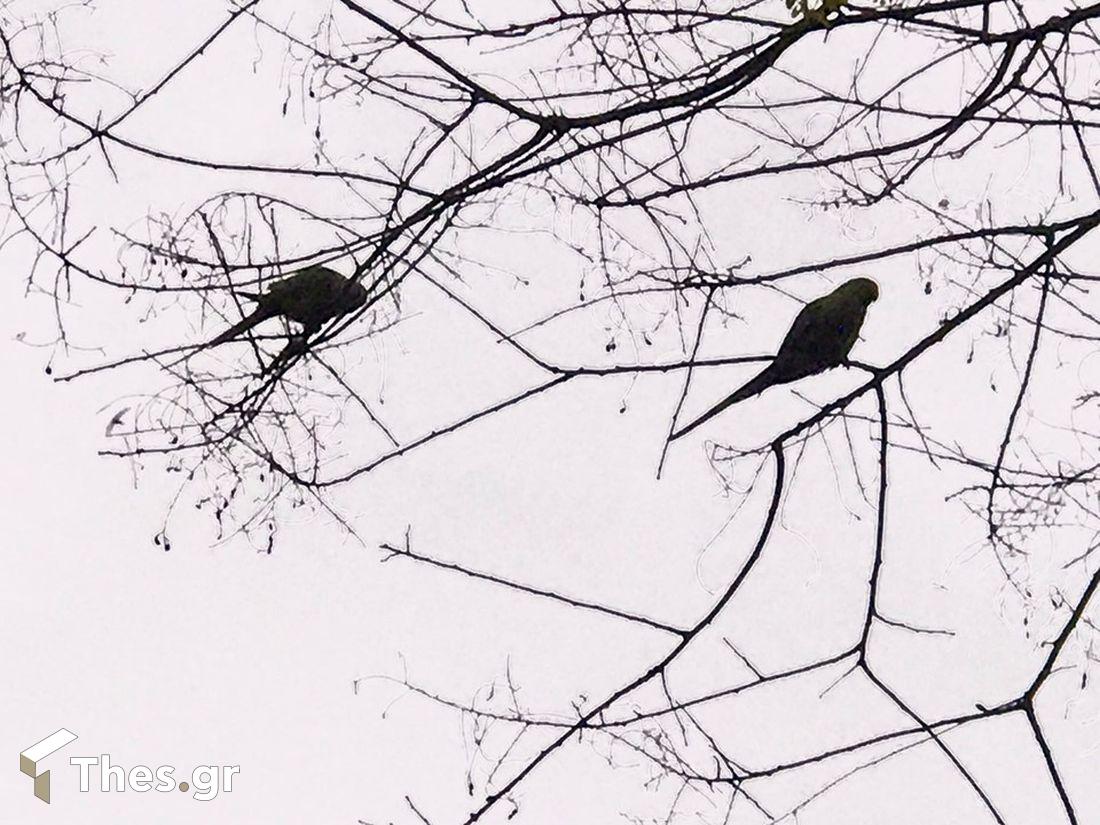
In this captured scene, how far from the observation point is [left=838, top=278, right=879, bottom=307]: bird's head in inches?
130

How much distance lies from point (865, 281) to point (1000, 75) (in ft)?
3.75

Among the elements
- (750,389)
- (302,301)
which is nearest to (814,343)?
(750,389)

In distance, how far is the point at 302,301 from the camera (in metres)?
2.60

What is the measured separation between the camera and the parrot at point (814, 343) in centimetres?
290

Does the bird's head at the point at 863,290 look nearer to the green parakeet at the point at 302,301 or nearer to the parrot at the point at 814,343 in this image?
the parrot at the point at 814,343

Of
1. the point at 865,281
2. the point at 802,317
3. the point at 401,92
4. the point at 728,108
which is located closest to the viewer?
the point at 401,92

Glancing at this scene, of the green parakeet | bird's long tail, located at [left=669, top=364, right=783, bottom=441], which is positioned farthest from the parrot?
the green parakeet

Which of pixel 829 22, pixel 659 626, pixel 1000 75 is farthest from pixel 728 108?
pixel 659 626

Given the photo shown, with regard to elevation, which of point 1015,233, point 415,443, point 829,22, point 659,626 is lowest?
point 659,626

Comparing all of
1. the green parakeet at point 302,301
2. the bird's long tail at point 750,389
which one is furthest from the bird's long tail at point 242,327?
the bird's long tail at point 750,389

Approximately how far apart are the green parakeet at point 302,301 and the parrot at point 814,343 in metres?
0.85

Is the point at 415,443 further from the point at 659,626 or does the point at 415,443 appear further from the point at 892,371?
the point at 892,371

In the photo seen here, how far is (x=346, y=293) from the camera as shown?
2.42m

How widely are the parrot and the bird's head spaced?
0.06 meters
